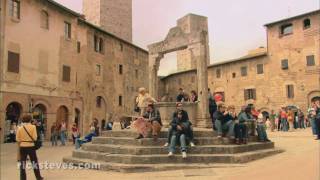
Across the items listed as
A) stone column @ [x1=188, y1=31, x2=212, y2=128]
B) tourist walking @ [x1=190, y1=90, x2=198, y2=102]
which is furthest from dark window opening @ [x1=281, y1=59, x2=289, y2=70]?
tourist walking @ [x1=190, y1=90, x2=198, y2=102]

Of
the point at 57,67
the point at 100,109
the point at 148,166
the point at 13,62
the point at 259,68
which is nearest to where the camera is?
the point at 148,166

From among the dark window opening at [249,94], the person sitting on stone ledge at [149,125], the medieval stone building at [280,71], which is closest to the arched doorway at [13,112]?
the person sitting on stone ledge at [149,125]

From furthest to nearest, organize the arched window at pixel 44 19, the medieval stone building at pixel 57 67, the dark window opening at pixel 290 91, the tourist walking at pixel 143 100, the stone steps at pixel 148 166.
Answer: the dark window opening at pixel 290 91, the arched window at pixel 44 19, the medieval stone building at pixel 57 67, the tourist walking at pixel 143 100, the stone steps at pixel 148 166

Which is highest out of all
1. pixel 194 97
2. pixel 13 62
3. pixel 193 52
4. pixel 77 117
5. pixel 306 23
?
pixel 306 23

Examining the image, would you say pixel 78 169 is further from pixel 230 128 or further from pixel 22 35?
pixel 22 35

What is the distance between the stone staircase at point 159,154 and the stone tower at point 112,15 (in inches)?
Answer: 1195

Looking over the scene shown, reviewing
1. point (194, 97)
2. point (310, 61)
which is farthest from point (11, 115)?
point (310, 61)

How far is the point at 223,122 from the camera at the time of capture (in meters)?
11.1

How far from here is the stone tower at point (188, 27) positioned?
4572 cm

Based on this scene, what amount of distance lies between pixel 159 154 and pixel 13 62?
15.6 meters

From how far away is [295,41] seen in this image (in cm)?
3347

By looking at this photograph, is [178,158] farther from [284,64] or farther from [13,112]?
[284,64]

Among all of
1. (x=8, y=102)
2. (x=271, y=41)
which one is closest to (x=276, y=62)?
(x=271, y=41)

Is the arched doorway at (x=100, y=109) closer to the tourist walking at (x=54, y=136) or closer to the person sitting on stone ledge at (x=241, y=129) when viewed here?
the tourist walking at (x=54, y=136)
